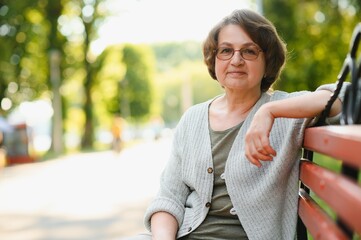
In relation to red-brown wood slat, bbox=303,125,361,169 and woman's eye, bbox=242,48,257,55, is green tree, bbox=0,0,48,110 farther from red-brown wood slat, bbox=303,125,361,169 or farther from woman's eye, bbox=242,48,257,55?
red-brown wood slat, bbox=303,125,361,169

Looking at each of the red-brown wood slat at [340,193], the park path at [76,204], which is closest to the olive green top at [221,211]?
the red-brown wood slat at [340,193]

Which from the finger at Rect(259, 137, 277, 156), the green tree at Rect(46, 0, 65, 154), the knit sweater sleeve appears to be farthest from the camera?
the green tree at Rect(46, 0, 65, 154)

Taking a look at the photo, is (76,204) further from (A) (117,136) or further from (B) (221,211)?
(A) (117,136)

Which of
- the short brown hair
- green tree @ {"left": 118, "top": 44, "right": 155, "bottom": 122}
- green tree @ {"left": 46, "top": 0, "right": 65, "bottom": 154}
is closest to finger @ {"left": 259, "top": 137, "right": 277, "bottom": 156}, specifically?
the short brown hair

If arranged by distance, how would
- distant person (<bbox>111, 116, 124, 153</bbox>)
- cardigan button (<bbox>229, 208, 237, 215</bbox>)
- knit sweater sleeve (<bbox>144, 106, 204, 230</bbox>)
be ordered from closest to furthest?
cardigan button (<bbox>229, 208, 237, 215</bbox>) → knit sweater sleeve (<bbox>144, 106, 204, 230</bbox>) → distant person (<bbox>111, 116, 124, 153</bbox>)

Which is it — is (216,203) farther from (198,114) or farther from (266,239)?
(198,114)

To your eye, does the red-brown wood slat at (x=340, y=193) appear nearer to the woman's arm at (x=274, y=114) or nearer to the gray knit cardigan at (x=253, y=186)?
the woman's arm at (x=274, y=114)

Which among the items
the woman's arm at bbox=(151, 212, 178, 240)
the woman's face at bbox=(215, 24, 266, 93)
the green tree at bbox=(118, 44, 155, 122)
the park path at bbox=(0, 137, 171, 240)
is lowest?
the green tree at bbox=(118, 44, 155, 122)

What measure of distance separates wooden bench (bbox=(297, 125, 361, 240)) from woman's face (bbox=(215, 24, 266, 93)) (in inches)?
18.4

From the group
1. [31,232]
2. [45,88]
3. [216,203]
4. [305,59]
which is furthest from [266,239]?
[45,88]

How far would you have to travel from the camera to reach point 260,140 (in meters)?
1.96

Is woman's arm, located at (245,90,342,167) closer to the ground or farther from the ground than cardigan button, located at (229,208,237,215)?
farther from the ground

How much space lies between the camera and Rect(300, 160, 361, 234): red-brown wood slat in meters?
1.13

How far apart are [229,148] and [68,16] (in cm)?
3131
